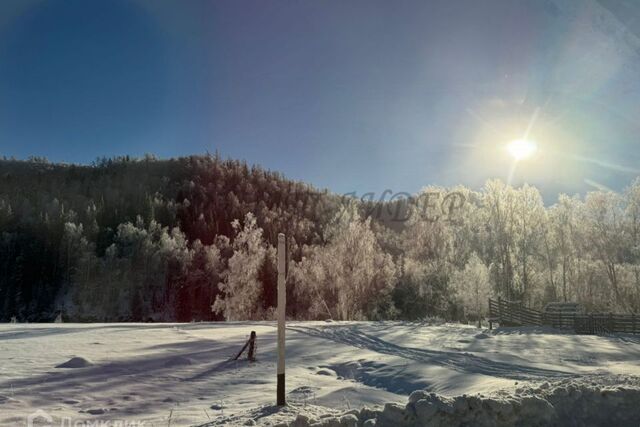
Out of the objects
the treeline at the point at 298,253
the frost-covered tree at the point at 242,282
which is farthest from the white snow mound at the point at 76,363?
the frost-covered tree at the point at 242,282

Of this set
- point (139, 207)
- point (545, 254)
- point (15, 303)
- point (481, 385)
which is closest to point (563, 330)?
point (481, 385)

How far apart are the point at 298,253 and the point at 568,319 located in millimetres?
56804

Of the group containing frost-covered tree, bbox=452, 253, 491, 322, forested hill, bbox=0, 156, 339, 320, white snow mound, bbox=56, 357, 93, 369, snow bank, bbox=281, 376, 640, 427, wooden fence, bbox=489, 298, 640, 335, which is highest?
forested hill, bbox=0, 156, 339, 320

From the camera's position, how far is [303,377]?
11594mm

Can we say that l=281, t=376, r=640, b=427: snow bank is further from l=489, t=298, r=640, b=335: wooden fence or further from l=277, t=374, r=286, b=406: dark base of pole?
l=489, t=298, r=640, b=335: wooden fence

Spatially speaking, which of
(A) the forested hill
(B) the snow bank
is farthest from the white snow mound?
(A) the forested hill

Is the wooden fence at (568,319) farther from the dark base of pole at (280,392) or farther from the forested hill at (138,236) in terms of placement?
the forested hill at (138,236)

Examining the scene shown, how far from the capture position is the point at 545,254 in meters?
54.0

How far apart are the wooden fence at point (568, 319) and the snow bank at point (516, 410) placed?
2039cm

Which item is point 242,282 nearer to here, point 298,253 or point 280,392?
point 298,253

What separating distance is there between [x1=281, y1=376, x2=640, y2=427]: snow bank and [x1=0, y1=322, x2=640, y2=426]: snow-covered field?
0.02 meters

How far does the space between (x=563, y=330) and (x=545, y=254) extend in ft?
95.0

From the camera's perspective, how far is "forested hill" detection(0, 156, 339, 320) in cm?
7625

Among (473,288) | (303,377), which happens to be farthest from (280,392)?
(473,288)
